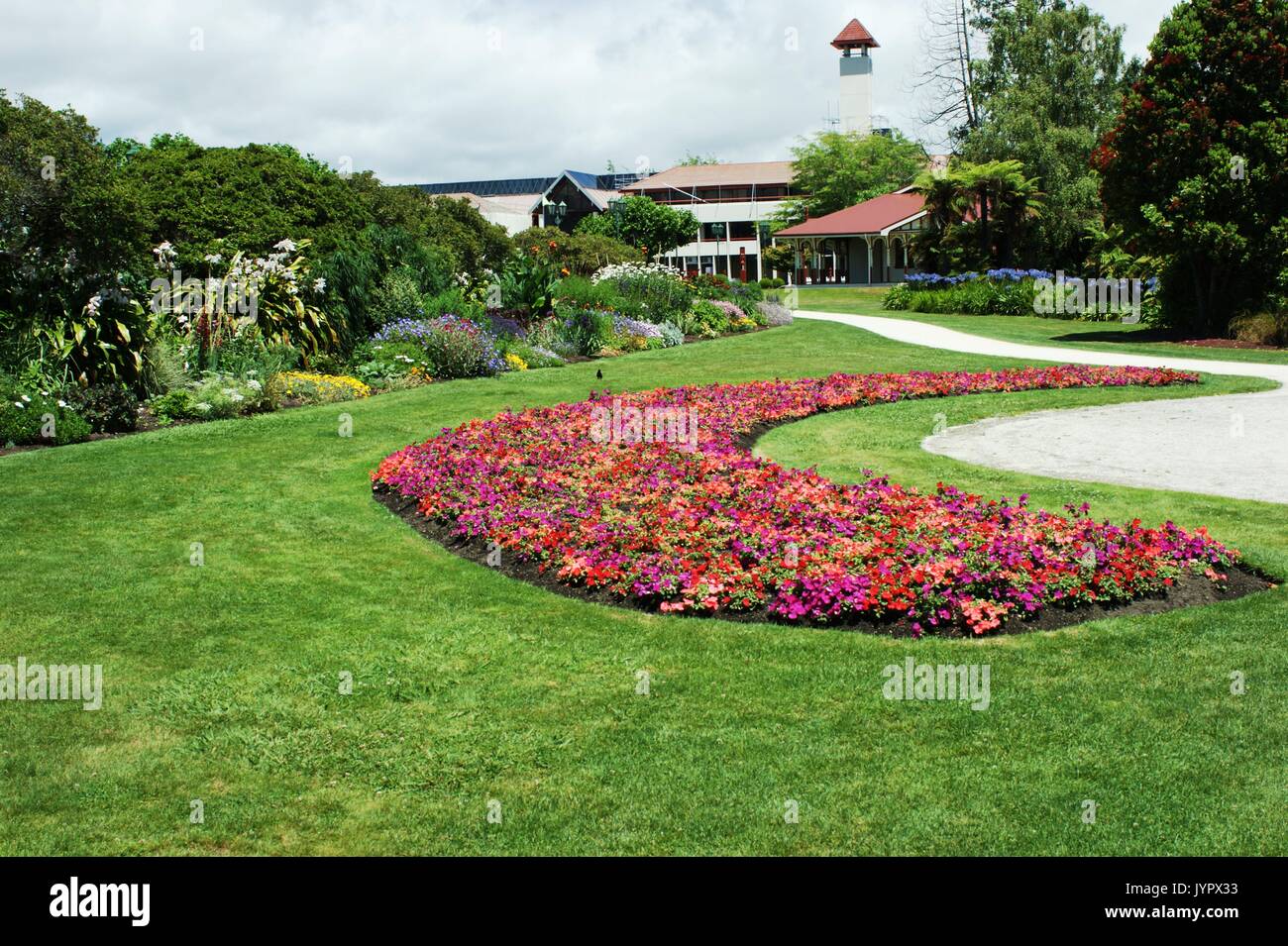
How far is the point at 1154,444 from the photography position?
1192cm

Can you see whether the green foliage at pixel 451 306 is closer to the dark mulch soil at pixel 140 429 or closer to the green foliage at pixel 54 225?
the dark mulch soil at pixel 140 429

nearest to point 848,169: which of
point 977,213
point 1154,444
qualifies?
point 977,213

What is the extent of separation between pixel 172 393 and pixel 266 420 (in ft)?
4.13

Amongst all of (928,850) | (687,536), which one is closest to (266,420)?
(687,536)

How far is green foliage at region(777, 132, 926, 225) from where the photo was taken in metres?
64.7

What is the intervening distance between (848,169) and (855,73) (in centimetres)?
1234

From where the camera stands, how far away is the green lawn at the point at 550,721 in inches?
171

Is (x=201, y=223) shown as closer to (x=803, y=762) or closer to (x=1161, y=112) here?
(x=803, y=762)

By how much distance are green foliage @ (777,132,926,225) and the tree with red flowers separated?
40652 millimetres

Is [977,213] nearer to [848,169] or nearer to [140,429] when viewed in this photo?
[848,169]

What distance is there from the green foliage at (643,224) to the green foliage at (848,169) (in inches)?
297

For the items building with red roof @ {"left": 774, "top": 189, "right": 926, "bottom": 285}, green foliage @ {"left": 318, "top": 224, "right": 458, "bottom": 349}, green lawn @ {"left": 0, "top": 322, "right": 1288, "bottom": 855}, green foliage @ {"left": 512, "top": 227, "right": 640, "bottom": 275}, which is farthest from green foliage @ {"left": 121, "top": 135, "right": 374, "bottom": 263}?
building with red roof @ {"left": 774, "top": 189, "right": 926, "bottom": 285}

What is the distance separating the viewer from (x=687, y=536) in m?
7.82

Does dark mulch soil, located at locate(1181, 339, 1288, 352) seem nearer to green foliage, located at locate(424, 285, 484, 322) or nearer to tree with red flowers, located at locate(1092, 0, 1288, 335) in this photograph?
tree with red flowers, located at locate(1092, 0, 1288, 335)
